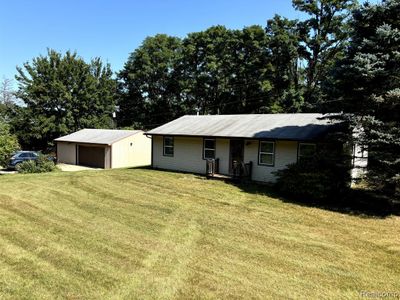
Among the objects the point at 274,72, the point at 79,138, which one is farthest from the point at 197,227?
the point at 274,72

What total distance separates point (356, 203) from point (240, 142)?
6676 millimetres

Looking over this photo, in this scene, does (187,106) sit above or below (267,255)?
above

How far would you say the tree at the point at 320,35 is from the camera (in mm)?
29406

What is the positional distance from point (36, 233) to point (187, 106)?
3391 centimetres

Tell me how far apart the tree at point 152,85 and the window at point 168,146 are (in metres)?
21.1

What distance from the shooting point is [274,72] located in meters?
32.1

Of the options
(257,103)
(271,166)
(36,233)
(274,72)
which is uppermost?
(274,72)

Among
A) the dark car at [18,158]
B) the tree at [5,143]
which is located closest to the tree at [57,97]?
the dark car at [18,158]

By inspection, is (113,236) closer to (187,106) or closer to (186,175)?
(186,175)

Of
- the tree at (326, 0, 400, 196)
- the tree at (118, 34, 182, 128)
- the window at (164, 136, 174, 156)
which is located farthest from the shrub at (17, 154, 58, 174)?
the tree at (118, 34, 182, 128)

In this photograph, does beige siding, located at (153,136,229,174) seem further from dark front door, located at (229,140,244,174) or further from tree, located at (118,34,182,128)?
tree, located at (118,34,182,128)

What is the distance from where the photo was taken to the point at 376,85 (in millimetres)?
10133

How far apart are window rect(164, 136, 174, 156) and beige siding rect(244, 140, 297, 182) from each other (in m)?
5.38

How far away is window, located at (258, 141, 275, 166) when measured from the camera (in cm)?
1518
